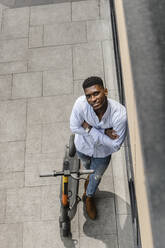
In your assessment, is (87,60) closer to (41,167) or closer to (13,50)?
(13,50)

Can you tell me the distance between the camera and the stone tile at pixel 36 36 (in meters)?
6.09

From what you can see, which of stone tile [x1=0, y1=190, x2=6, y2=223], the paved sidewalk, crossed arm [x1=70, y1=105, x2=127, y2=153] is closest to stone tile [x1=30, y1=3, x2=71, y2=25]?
the paved sidewalk

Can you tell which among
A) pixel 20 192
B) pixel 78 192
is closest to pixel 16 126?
pixel 20 192

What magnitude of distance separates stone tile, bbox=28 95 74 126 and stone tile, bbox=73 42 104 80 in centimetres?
56

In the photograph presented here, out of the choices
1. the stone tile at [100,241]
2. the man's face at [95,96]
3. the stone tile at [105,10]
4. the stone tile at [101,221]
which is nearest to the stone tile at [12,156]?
the stone tile at [101,221]

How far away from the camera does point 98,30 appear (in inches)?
242

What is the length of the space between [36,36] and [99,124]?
3.59 metres

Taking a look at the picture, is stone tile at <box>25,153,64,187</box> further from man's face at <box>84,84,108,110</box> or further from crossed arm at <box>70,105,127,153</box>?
man's face at <box>84,84,108,110</box>

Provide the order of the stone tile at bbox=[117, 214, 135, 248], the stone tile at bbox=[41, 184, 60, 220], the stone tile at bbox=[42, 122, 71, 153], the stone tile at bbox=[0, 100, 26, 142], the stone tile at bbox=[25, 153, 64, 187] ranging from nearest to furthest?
the stone tile at bbox=[117, 214, 135, 248]
the stone tile at bbox=[41, 184, 60, 220]
the stone tile at bbox=[25, 153, 64, 187]
the stone tile at bbox=[42, 122, 71, 153]
the stone tile at bbox=[0, 100, 26, 142]

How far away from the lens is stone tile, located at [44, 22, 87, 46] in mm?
6074

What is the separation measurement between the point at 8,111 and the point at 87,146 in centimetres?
228

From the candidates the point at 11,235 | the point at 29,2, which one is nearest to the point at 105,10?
the point at 29,2

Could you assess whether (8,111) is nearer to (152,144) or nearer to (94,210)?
(94,210)

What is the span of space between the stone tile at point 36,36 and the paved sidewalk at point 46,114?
2 cm
